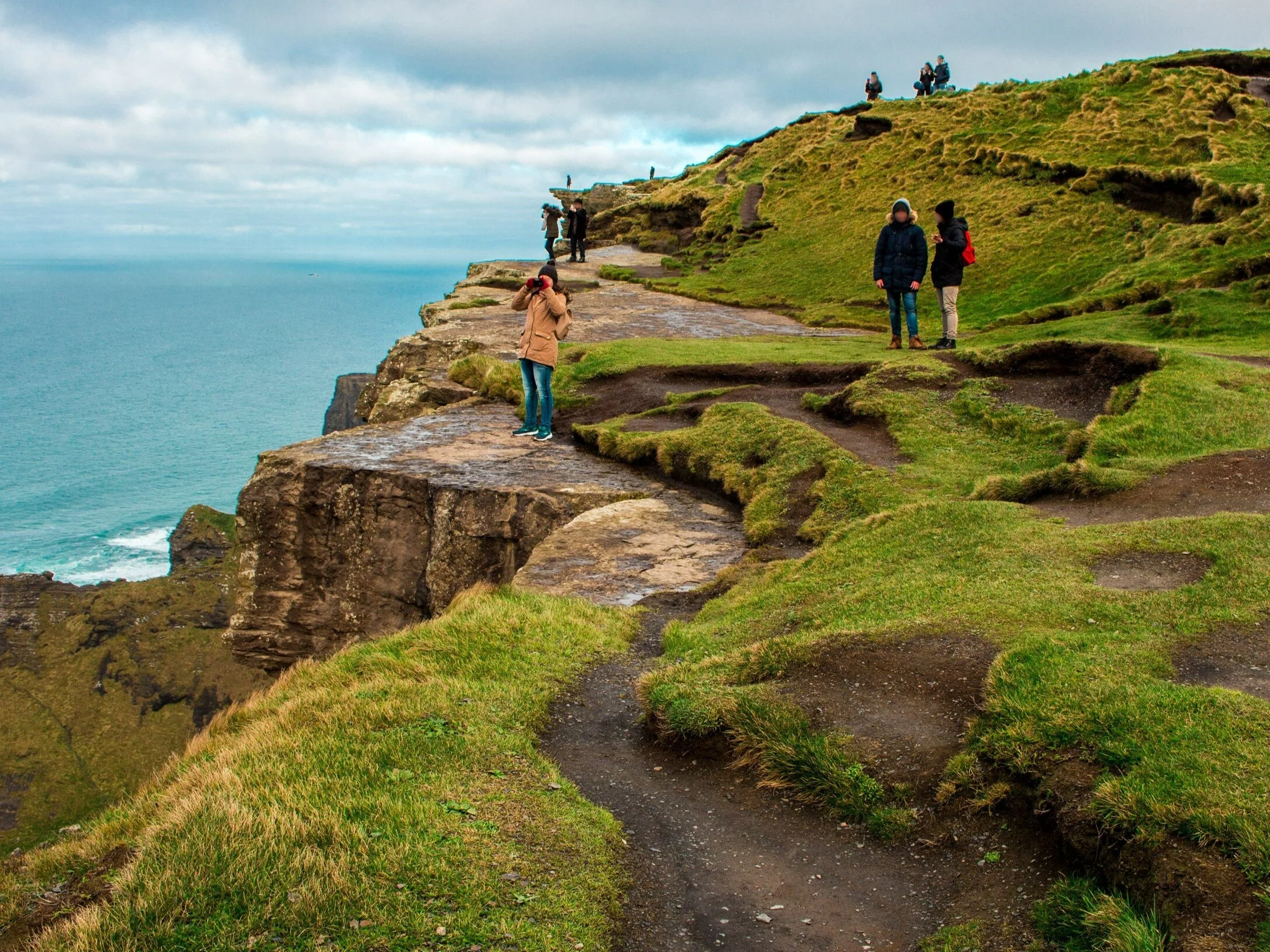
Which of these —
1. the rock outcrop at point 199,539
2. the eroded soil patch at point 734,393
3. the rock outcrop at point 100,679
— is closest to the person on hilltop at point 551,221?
the eroded soil patch at point 734,393

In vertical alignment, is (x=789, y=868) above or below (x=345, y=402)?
above

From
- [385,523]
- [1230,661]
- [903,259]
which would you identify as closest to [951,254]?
[903,259]

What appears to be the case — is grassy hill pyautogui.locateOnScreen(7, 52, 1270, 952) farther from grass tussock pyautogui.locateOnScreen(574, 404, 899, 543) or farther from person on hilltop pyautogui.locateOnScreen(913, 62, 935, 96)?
person on hilltop pyautogui.locateOnScreen(913, 62, 935, 96)

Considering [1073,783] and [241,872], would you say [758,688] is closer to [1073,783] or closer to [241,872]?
[1073,783]

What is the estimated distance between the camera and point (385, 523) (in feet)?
53.8

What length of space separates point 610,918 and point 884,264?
16644 millimetres

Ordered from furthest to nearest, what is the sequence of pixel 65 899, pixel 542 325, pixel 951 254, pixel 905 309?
pixel 905 309
pixel 951 254
pixel 542 325
pixel 65 899

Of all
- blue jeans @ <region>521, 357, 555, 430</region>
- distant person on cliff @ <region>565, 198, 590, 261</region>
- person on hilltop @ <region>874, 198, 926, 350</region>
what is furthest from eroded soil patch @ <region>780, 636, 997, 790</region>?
distant person on cliff @ <region>565, 198, 590, 261</region>

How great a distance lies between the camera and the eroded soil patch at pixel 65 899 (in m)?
5.29

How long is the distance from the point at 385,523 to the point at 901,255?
11.1 meters

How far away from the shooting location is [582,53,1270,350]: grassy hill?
75.4 ft

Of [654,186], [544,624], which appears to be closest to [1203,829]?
[544,624]

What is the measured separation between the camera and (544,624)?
10.1 metres

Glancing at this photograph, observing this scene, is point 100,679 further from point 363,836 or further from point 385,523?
point 363,836
